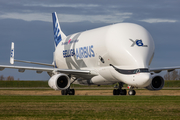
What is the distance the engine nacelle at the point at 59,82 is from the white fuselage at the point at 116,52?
7.87 ft

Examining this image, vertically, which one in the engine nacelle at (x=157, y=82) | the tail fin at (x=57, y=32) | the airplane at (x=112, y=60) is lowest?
the engine nacelle at (x=157, y=82)

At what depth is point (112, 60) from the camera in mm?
26828

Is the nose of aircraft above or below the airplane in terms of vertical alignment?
below

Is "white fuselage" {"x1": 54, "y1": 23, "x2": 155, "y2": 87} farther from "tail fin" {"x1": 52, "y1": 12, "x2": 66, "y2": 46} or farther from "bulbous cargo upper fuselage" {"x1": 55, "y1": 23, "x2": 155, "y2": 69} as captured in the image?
"tail fin" {"x1": 52, "y1": 12, "x2": 66, "y2": 46}

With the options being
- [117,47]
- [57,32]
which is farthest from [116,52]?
[57,32]

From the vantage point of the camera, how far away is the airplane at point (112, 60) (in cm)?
2500

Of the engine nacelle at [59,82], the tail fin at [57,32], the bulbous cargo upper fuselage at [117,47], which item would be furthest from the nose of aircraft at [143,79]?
the tail fin at [57,32]

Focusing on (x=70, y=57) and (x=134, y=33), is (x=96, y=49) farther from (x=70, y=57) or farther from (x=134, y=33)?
(x=70, y=57)

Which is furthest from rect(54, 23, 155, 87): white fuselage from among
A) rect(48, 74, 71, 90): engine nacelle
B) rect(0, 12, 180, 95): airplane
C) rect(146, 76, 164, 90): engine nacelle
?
rect(146, 76, 164, 90): engine nacelle

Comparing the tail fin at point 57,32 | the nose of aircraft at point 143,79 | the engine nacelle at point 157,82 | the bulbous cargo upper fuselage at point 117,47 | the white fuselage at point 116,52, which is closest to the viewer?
the nose of aircraft at point 143,79

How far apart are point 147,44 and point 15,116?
15.7 m

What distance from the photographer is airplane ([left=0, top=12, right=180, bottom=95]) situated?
25.0 meters

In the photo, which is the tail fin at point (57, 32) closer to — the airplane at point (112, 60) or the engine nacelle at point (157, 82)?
the airplane at point (112, 60)

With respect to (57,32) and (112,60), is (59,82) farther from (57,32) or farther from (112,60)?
(57,32)
